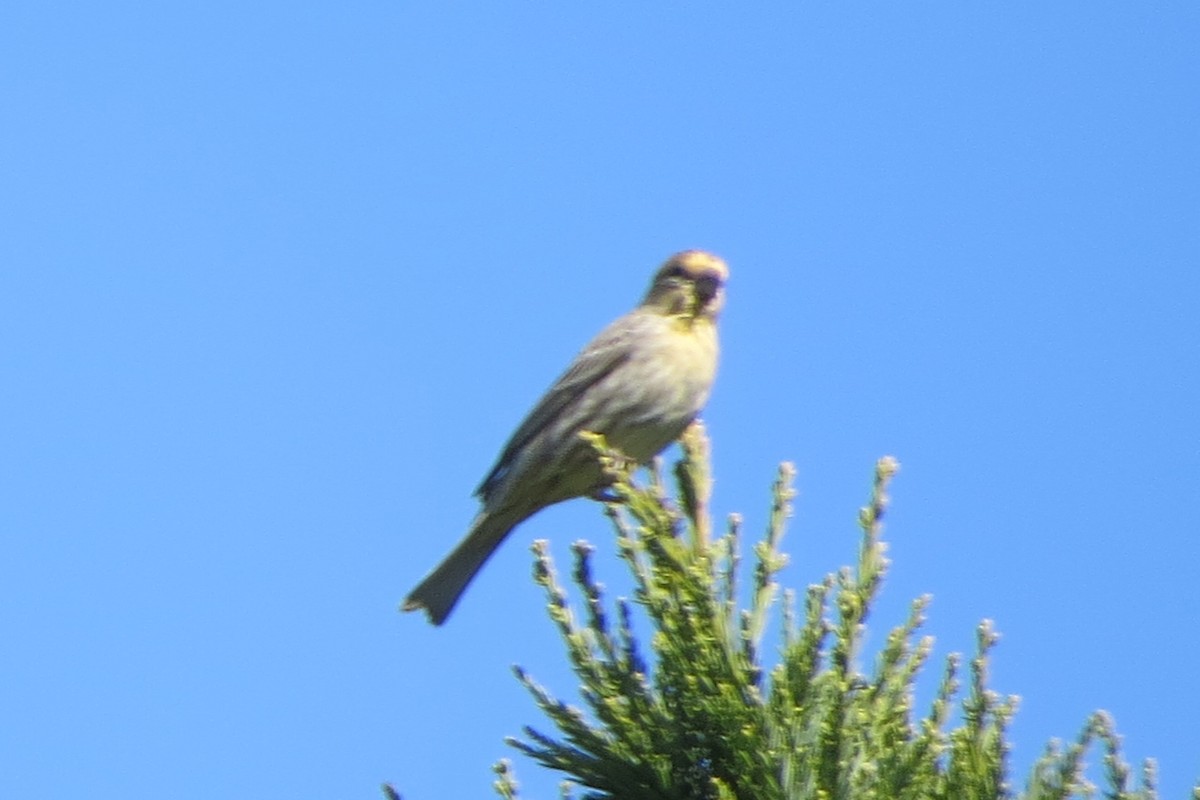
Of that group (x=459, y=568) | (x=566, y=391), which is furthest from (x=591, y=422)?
(x=459, y=568)

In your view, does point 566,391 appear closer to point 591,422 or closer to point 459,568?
point 591,422

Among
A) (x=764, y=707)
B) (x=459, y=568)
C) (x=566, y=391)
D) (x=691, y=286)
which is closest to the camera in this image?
(x=764, y=707)

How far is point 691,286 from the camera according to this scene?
7.70 m

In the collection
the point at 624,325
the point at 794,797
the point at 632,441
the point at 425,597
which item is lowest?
the point at 794,797

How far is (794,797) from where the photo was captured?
3504mm

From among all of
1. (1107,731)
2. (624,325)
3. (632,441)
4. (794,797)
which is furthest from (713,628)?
(624,325)

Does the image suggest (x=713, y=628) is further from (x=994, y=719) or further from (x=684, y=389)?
(x=684, y=389)

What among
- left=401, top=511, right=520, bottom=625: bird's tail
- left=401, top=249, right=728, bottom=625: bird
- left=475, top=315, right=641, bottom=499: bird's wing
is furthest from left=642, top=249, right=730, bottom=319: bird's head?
left=401, top=511, right=520, bottom=625: bird's tail

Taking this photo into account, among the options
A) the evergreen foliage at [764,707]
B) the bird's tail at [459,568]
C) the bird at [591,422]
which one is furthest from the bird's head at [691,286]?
the evergreen foliage at [764,707]

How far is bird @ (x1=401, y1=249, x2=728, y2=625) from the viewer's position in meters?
6.94

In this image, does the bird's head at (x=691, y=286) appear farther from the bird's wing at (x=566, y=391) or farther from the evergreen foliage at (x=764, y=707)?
the evergreen foliage at (x=764, y=707)

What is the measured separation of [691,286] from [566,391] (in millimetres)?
769

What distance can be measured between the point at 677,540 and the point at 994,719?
2.57 ft

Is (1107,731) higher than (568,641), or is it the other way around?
(568,641)
